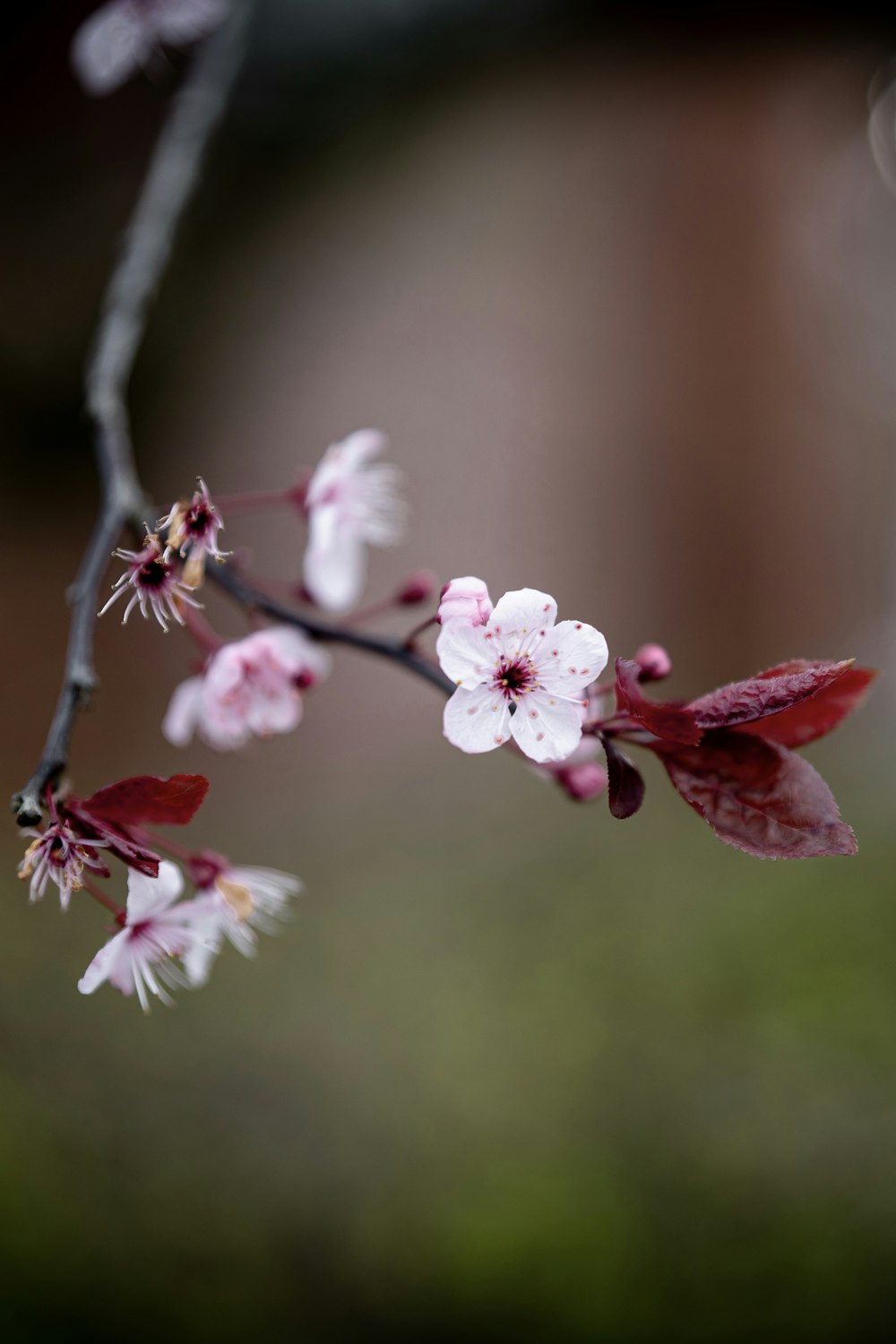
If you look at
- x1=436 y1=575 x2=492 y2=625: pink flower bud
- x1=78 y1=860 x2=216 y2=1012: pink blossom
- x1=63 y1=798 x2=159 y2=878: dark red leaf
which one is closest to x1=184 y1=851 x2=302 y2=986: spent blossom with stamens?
x1=78 y1=860 x2=216 y2=1012: pink blossom

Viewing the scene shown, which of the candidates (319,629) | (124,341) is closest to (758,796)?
(319,629)

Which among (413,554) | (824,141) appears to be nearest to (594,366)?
(413,554)

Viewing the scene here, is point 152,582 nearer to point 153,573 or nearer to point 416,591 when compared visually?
point 153,573

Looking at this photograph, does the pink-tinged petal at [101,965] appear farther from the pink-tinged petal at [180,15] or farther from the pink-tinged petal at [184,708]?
the pink-tinged petal at [180,15]

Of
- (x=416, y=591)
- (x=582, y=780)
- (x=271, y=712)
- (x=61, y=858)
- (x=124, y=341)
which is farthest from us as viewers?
(x=124, y=341)

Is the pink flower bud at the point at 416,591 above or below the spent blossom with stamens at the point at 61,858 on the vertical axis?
above

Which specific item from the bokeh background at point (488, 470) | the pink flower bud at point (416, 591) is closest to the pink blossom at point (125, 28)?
the pink flower bud at point (416, 591)

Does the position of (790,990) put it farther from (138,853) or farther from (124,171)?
(124,171)
